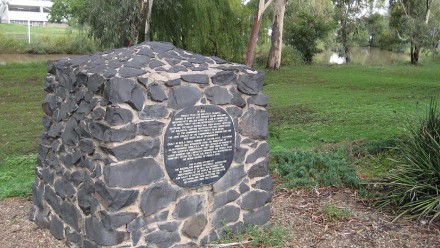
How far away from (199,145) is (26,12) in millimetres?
65367

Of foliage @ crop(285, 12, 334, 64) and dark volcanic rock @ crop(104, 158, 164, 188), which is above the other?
foliage @ crop(285, 12, 334, 64)

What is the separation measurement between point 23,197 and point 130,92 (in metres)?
3.08

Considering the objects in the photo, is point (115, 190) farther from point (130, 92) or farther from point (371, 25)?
point (371, 25)

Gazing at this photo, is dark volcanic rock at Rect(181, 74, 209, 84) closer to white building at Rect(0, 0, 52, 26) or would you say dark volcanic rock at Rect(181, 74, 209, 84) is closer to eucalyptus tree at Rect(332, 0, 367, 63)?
eucalyptus tree at Rect(332, 0, 367, 63)

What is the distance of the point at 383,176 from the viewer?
21.6 ft

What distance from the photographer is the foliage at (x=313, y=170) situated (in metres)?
6.59

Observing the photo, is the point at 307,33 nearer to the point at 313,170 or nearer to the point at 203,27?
the point at 203,27

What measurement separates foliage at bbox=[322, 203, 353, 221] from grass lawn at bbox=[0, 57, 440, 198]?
188 centimetres

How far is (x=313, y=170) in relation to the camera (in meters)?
6.86

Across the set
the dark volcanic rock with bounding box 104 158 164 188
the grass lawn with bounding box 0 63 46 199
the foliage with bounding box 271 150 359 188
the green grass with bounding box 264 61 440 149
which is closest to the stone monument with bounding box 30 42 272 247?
the dark volcanic rock with bounding box 104 158 164 188

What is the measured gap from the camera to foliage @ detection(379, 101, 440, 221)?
5605 mm

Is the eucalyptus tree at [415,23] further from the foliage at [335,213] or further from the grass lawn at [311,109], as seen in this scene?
the foliage at [335,213]

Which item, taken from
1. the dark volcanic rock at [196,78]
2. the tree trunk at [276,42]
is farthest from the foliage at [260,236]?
the tree trunk at [276,42]

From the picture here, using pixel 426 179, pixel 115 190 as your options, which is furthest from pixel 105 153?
pixel 426 179
